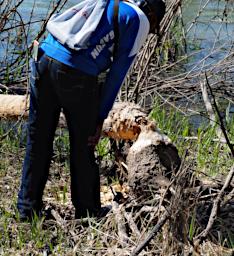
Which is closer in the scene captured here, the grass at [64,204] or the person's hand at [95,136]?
the grass at [64,204]

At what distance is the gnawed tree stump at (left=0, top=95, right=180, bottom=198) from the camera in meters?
4.22

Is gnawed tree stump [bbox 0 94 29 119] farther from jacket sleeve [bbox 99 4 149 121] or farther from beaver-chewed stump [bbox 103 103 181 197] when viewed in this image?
jacket sleeve [bbox 99 4 149 121]

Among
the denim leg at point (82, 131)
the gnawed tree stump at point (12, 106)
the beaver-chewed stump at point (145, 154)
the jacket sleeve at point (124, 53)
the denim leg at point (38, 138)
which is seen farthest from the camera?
the gnawed tree stump at point (12, 106)

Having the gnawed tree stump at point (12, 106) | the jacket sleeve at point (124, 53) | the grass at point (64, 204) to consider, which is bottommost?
the grass at point (64, 204)

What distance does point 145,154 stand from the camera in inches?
169

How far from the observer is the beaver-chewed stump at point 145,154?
4.21 meters

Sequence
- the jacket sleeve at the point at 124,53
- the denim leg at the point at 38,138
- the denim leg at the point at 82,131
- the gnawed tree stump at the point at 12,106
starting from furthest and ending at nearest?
the gnawed tree stump at the point at 12,106 → the denim leg at the point at 38,138 → the denim leg at the point at 82,131 → the jacket sleeve at the point at 124,53

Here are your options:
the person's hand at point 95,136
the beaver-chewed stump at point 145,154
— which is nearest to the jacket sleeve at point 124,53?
the person's hand at point 95,136

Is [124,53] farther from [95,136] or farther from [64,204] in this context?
[64,204]

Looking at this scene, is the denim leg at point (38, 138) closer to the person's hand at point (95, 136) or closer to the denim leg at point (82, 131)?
the denim leg at point (82, 131)

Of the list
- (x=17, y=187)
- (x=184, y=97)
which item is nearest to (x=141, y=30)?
(x=17, y=187)

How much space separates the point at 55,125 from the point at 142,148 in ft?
2.08

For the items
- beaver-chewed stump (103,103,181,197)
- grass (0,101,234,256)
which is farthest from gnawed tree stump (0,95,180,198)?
grass (0,101,234,256)

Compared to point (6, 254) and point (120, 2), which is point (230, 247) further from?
point (120, 2)
